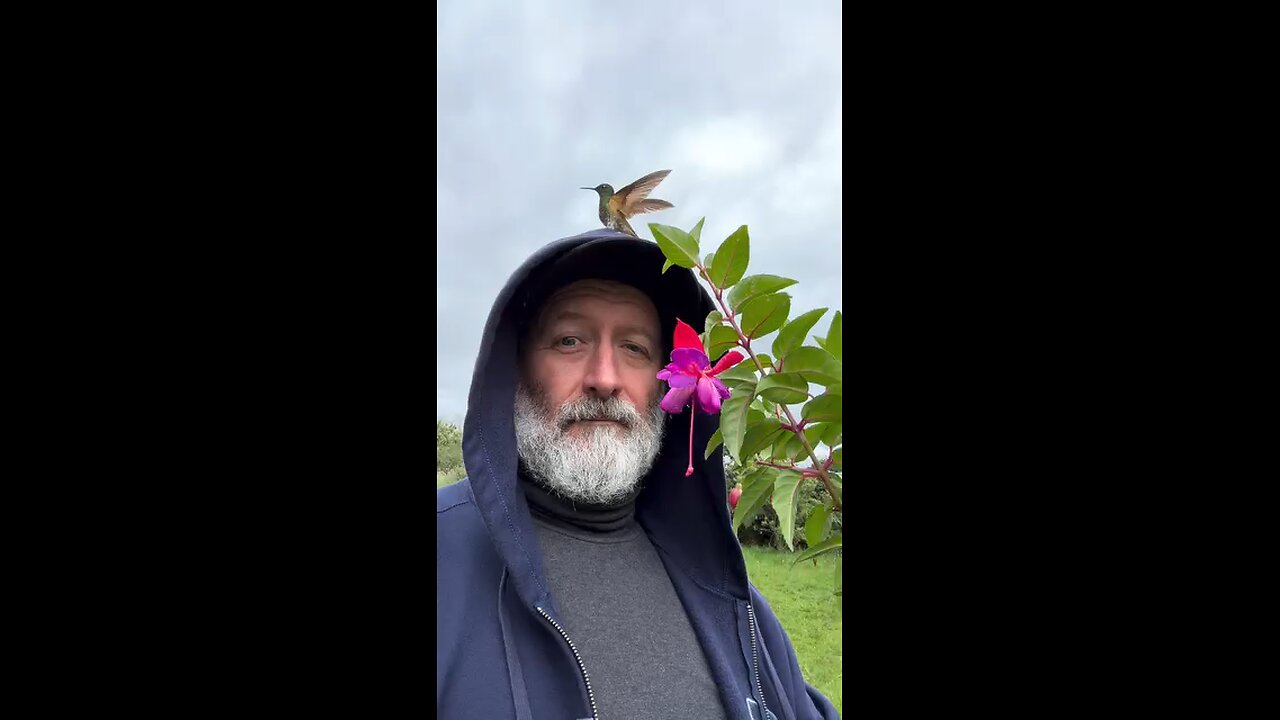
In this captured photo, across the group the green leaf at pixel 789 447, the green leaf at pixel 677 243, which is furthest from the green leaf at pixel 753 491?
the green leaf at pixel 677 243

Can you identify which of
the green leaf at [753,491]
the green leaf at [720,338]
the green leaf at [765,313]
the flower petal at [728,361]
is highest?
the green leaf at [765,313]

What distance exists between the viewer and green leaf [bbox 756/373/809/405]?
2.12ft

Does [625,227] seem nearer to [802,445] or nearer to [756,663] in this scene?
[802,445]

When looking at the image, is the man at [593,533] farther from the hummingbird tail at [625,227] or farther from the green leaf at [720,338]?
the green leaf at [720,338]

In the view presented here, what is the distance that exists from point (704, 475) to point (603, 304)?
12.1 inches

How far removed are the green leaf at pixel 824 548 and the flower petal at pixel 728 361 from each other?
0.20 meters

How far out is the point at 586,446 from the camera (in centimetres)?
103

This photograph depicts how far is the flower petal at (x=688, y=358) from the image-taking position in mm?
723

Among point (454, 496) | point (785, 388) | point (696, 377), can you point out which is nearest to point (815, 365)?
point (785, 388)

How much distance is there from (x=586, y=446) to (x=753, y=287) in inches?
17.6

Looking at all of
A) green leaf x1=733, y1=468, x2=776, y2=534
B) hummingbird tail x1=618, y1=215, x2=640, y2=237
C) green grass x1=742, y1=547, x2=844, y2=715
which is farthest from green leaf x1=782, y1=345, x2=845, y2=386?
hummingbird tail x1=618, y1=215, x2=640, y2=237

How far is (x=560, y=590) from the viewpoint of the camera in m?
0.94
